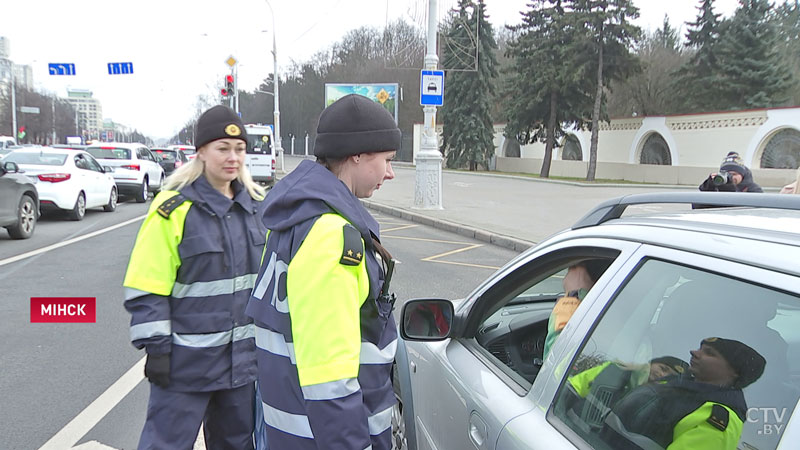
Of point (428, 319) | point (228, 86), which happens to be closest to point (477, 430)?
point (428, 319)

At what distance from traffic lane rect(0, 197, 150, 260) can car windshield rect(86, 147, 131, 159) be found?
1.79m

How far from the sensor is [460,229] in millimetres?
12219

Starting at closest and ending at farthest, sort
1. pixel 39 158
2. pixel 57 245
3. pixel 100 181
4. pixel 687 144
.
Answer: pixel 57 245, pixel 39 158, pixel 100 181, pixel 687 144

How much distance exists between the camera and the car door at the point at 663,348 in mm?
1196

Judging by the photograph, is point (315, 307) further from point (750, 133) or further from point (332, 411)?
point (750, 133)

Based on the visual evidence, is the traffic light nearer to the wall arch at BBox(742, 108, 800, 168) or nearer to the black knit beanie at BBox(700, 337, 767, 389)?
the wall arch at BBox(742, 108, 800, 168)

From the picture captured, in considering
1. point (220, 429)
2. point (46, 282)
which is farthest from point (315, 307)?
point (46, 282)

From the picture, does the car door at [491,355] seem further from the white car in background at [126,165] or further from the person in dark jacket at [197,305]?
the white car in background at [126,165]

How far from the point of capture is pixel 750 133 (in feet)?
92.7

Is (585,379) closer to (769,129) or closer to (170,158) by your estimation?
(170,158)

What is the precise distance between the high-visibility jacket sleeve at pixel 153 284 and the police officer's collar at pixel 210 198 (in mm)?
166

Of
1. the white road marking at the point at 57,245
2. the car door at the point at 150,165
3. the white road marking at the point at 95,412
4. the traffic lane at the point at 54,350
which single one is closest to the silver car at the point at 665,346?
the white road marking at the point at 95,412

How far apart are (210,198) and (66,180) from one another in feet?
39.0

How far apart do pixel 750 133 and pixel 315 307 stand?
3211cm
